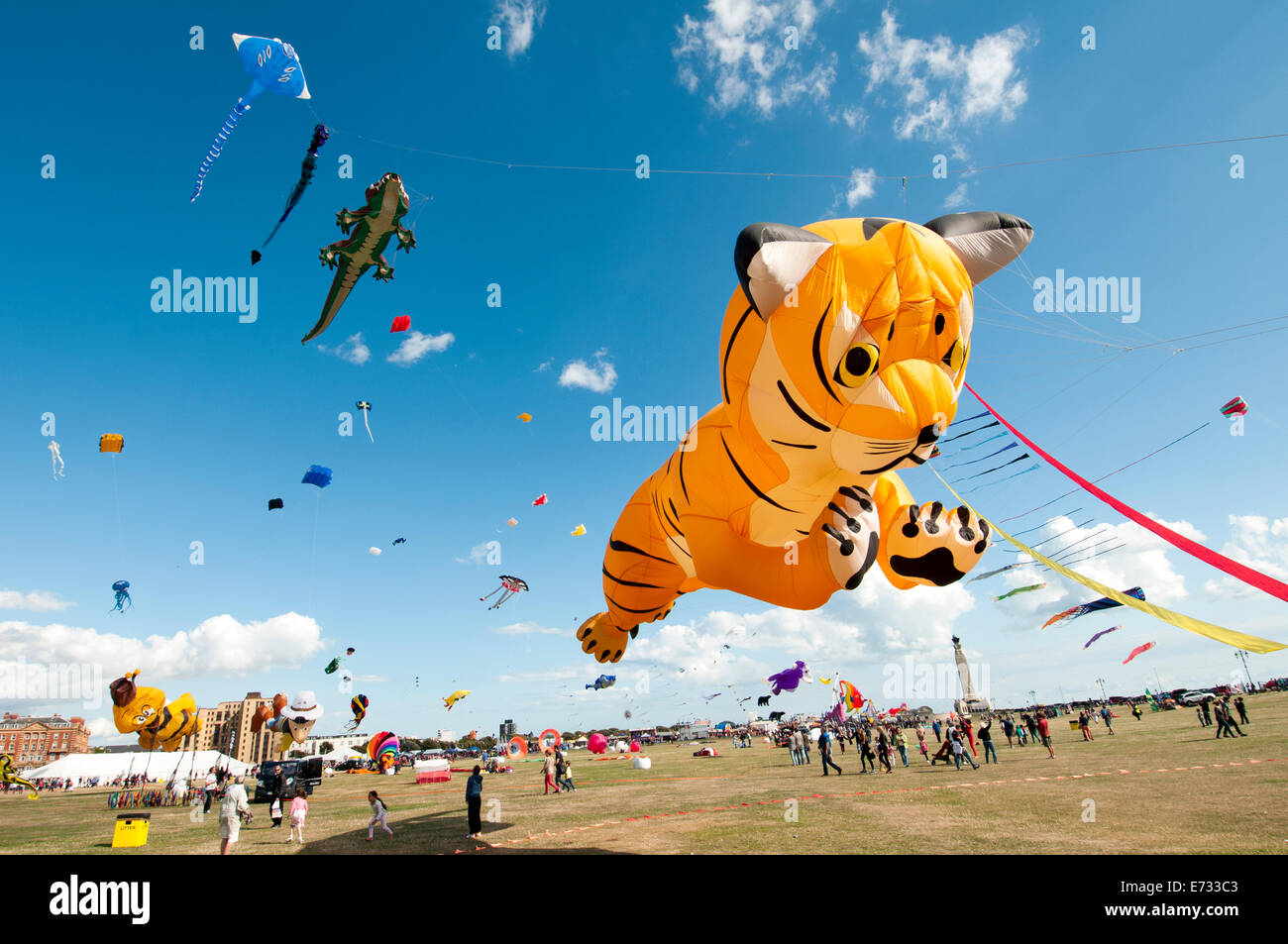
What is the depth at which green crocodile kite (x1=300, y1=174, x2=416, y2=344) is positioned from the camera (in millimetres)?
8156

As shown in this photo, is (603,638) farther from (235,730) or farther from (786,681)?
(235,730)

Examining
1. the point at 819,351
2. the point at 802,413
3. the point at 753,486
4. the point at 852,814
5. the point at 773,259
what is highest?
the point at 773,259

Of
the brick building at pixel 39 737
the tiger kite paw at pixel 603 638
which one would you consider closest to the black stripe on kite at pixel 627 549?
the tiger kite paw at pixel 603 638

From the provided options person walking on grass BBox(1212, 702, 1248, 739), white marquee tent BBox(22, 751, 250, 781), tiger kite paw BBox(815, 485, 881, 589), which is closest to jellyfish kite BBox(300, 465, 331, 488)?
tiger kite paw BBox(815, 485, 881, 589)

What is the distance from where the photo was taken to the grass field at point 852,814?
7516 millimetres

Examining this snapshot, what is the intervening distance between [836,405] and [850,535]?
6.32ft

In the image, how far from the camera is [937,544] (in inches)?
215

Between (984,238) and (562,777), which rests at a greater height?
(984,238)

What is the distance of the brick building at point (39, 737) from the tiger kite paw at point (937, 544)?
138 m

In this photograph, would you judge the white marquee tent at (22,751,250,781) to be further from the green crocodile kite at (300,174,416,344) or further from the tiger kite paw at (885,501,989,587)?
the tiger kite paw at (885,501,989,587)

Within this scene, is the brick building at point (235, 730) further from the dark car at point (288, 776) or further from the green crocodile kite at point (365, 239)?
the green crocodile kite at point (365, 239)

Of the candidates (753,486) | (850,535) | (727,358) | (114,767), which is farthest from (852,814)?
(114,767)

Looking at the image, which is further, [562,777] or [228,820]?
[562,777]
